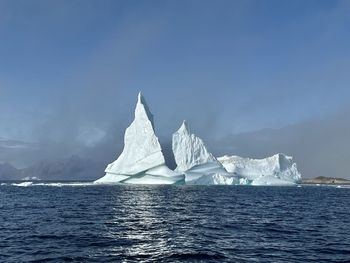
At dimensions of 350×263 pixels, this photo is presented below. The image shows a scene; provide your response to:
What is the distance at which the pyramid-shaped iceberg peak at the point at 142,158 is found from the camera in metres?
91.2

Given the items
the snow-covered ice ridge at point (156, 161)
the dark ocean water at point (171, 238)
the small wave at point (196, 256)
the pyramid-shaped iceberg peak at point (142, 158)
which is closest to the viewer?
the small wave at point (196, 256)

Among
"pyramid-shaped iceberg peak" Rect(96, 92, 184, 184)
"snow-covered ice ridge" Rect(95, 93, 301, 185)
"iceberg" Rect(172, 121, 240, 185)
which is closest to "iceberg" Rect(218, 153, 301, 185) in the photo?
"snow-covered ice ridge" Rect(95, 93, 301, 185)

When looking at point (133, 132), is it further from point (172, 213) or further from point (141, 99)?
point (172, 213)

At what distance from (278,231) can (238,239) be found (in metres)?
4.18

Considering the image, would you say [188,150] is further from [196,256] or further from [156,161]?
[196,256]

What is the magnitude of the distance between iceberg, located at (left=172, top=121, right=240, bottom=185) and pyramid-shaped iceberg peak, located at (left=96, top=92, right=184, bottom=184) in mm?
5927

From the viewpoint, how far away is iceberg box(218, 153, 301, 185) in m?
114

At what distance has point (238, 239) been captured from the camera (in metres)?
22.0

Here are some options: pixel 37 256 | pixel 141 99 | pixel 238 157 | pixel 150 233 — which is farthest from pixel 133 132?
pixel 37 256

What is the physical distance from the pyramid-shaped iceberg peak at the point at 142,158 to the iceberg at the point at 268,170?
26.9 metres

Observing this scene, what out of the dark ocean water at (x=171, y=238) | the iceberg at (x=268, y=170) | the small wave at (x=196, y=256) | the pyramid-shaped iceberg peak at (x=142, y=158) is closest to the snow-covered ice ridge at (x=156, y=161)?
the pyramid-shaped iceberg peak at (x=142, y=158)

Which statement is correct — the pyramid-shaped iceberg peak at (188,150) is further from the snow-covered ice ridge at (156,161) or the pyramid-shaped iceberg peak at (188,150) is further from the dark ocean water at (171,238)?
the dark ocean water at (171,238)

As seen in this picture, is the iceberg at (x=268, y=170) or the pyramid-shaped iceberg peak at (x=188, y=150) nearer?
the pyramid-shaped iceberg peak at (x=188, y=150)

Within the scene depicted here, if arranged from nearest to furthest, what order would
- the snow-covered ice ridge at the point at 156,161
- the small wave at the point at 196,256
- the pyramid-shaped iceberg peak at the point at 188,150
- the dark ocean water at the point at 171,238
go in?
the small wave at the point at 196,256
the dark ocean water at the point at 171,238
the snow-covered ice ridge at the point at 156,161
the pyramid-shaped iceberg peak at the point at 188,150
